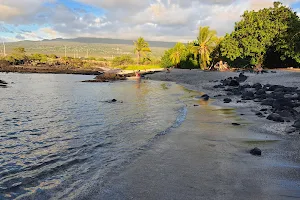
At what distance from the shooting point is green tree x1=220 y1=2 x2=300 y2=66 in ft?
135

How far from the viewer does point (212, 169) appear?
564 cm

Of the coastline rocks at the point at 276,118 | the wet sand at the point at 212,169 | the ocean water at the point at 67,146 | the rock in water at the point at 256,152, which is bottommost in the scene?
the ocean water at the point at 67,146

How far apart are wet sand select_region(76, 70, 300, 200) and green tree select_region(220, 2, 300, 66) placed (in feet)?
117

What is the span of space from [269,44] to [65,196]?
45.0 m

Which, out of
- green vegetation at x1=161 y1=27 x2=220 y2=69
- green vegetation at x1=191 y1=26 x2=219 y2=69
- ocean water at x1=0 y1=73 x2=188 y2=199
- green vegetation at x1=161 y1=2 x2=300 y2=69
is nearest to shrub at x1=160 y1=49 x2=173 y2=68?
green vegetation at x1=161 y1=27 x2=220 y2=69

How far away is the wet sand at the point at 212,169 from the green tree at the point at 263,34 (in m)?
35.7

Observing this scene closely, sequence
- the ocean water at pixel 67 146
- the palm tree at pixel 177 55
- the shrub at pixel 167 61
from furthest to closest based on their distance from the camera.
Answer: the shrub at pixel 167 61 < the palm tree at pixel 177 55 < the ocean water at pixel 67 146

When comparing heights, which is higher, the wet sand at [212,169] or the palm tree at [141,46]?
the palm tree at [141,46]

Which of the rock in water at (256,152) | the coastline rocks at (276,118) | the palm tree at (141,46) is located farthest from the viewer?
the palm tree at (141,46)

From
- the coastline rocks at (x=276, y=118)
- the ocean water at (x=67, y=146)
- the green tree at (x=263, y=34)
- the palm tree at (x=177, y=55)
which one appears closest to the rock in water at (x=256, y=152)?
the ocean water at (x=67, y=146)

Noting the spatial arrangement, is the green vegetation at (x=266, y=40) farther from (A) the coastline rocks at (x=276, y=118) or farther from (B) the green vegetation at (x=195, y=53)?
(A) the coastline rocks at (x=276, y=118)

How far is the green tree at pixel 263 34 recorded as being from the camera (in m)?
41.0

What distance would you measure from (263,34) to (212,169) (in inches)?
1676

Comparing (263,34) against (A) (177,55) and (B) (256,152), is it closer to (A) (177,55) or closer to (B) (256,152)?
(A) (177,55)
